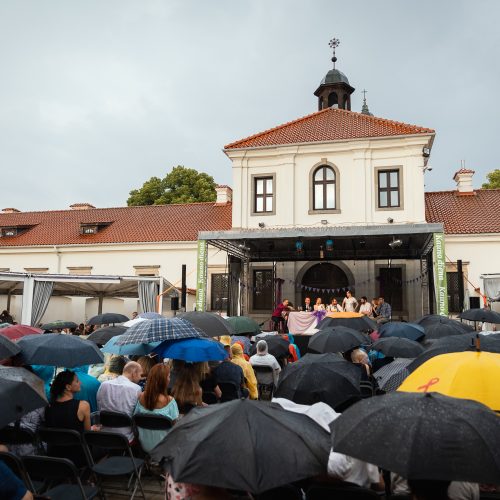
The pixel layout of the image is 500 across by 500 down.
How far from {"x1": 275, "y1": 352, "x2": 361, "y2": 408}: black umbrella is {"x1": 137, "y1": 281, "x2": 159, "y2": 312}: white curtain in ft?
55.6

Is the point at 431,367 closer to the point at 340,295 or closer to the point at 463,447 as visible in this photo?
the point at 463,447

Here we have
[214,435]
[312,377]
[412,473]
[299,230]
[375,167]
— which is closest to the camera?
[412,473]

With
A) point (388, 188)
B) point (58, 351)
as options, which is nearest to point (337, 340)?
point (58, 351)

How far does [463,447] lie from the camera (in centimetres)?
257

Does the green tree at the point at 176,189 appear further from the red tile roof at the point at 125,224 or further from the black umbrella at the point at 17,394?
the black umbrella at the point at 17,394

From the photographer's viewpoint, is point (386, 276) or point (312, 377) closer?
point (312, 377)

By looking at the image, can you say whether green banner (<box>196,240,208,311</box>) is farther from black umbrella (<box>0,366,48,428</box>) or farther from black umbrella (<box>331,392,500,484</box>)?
black umbrella (<box>331,392,500,484</box>)

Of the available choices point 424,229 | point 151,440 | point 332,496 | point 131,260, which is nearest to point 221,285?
point 131,260

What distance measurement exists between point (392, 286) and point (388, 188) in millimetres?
4634

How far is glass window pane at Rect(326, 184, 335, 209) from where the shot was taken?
906 inches

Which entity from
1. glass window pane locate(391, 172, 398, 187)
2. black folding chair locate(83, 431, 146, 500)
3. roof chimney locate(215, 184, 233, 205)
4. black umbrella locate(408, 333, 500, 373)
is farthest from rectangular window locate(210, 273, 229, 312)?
black folding chair locate(83, 431, 146, 500)

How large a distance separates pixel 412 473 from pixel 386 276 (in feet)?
70.7

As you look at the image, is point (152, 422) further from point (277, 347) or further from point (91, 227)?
point (91, 227)

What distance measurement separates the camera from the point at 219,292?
2630 cm
